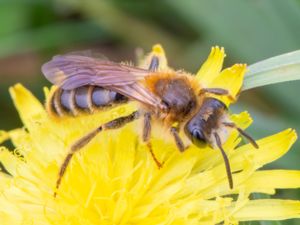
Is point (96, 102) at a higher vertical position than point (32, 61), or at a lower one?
lower

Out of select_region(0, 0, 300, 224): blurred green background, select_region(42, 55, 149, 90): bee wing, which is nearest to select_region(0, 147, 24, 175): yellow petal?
select_region(42, 55, 149, 90): bee wing

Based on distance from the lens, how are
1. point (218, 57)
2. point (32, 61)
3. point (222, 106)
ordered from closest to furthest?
point (222, 106)
point (218, 57)
point (32, 61)

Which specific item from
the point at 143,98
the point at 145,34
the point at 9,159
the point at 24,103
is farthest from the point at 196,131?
the point at 145,34

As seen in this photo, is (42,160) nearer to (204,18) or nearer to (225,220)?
(225,220)

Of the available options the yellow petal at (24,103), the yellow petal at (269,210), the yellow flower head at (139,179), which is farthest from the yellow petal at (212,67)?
the yellow petal at (24,103)

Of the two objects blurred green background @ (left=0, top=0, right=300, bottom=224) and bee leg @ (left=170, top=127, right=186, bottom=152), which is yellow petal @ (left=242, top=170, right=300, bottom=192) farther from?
blurred green background @ (left=0, top=0, right=300, bottom=224)

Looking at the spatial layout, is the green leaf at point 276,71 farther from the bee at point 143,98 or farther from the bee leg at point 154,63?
the bee leg at point 154,63

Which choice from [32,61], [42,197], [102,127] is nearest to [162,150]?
[102,127]
